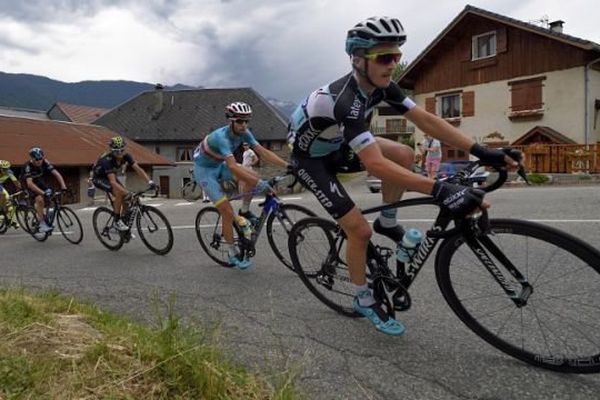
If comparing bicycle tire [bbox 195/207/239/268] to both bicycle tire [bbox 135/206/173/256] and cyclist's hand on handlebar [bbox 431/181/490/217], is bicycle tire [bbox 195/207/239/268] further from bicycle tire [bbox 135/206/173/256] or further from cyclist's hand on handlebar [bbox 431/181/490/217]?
cyclist's hand on handlebar [bbox 431/181/490/217]

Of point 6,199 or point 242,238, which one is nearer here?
point 242,238

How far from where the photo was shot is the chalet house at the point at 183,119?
56.9m

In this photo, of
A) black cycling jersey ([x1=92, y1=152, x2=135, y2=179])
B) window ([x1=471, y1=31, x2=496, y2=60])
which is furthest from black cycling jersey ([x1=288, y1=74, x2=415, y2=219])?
window ([x1=471, y1=31, x2=496, y2=60])

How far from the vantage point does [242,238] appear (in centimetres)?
560

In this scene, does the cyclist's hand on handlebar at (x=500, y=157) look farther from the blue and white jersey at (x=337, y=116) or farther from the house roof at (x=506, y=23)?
the house roof at (x=506, y=23)

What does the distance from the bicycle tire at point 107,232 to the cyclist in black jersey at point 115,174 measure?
13 centimetres

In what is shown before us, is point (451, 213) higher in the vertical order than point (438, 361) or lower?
higher

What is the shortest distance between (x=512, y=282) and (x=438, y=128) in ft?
3.76

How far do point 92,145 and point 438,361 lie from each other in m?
38.2

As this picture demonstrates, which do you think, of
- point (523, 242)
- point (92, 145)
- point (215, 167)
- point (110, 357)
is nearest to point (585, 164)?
point (215, 167)

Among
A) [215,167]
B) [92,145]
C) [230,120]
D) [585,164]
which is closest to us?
[230,120]

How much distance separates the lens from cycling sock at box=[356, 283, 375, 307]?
3.30 metres

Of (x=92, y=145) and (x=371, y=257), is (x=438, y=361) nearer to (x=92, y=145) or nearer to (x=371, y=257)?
(x=371, y=257)

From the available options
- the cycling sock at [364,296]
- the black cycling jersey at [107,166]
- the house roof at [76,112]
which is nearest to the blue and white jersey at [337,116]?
the cycling sock at [364,296]
